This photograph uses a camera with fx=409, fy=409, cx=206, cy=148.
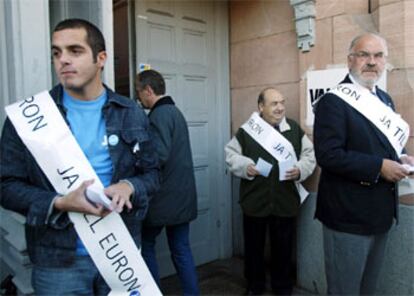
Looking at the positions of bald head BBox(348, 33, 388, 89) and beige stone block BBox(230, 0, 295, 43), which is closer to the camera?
bald head BBox(348, 33, 388, 89)

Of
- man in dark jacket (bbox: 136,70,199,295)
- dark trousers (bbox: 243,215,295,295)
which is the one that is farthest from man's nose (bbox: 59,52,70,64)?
dark trousers (bbox: 243,215,295,295)

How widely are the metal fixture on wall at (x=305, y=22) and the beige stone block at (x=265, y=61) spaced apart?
226mm

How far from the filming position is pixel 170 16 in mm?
3932

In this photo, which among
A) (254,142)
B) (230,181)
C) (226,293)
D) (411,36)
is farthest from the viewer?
(230,181)

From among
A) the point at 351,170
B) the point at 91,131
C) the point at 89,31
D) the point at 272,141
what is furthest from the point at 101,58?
the point at 272,141

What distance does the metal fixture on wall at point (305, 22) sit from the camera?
3444 millimetres

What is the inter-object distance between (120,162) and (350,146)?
1.24 metres

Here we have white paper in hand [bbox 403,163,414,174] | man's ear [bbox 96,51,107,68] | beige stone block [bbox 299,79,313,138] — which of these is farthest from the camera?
beige stone block [bbox 299,79,313,138]

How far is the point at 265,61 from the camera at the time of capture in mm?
4090

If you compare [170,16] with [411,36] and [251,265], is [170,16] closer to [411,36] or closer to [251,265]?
[411,36]

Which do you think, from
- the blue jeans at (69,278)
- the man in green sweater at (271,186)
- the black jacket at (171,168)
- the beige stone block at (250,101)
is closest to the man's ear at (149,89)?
the black jacket at (171,168)

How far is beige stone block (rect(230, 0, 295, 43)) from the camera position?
3863mm

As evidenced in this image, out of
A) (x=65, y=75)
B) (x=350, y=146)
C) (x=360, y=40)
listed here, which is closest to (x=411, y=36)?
(x=360, y=40)

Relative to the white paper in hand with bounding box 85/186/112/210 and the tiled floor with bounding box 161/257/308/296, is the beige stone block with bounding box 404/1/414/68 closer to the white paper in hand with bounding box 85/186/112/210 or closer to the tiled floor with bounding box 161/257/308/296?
the tiled floor with bounding box 161/257/308/296
